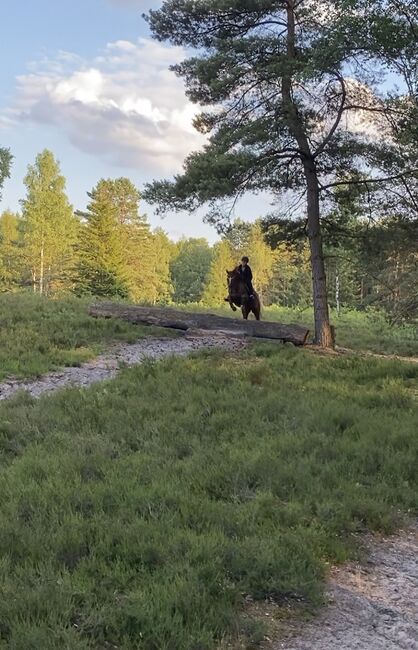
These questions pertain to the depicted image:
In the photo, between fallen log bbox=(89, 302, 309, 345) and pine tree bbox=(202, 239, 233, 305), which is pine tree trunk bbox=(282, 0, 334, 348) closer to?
fallen log bbox=(89, 302, 309, 345)

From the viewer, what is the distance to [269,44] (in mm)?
13539

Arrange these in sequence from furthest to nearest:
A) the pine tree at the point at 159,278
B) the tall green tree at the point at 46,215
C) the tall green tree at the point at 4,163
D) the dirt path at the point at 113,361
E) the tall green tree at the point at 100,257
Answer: the pine tree at the point at 159,278, the tall green tree at the point at 46,215, the tall green tree at the point at 100,257, the tall green tree at the point at 4,163, the dirt path at the point at 113,361

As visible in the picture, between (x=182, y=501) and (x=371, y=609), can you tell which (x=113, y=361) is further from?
(x=371, y=609)

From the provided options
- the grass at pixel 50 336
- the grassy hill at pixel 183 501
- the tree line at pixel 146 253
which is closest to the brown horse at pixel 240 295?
the tree line at pixel 146 253

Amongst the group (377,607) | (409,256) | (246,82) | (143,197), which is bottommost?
(377,607)

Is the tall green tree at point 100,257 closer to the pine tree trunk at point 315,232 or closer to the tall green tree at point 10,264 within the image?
the tall green tree at point 10,264

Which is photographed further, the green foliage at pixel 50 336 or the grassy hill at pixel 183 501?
the green foliage at pixel 50 336

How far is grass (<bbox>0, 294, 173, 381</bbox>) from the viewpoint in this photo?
12.1 m

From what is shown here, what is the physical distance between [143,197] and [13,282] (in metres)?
44.9

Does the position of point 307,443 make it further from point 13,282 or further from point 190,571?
point 13,282

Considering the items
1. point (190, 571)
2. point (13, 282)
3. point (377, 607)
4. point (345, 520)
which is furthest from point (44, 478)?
point (13, 282)

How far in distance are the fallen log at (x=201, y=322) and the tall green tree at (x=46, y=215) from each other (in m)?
28.9

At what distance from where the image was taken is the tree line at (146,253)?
14617 millimetres

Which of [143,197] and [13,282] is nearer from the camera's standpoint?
[143,197]
